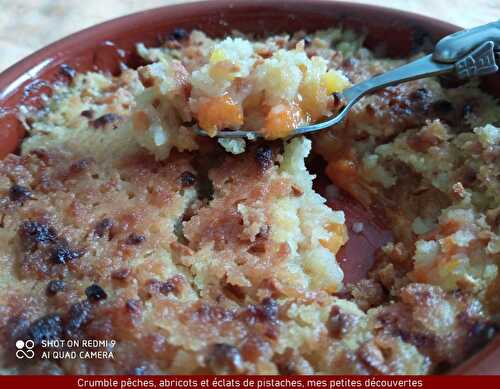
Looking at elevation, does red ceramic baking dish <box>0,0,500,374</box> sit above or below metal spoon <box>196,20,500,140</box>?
above

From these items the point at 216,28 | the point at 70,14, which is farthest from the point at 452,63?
the point at 70,14

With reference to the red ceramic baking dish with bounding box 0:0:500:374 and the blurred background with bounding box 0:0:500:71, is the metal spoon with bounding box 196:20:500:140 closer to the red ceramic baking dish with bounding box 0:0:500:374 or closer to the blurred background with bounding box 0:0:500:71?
the red ceramic baking dish with bounding box 0:0:500:374

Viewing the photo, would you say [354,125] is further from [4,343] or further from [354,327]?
[4,343]

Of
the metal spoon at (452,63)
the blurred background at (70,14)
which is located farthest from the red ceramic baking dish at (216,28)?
the blurred background at (70,14)

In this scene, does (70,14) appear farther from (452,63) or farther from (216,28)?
(452,63)

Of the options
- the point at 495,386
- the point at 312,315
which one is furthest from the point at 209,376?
the point at 495,386

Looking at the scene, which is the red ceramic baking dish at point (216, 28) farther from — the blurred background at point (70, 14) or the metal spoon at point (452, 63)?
the blurred background at point (70, 14)

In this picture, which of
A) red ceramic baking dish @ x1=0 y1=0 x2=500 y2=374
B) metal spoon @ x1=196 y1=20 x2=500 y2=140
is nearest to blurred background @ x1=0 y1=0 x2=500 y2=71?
red ceramic baking dish @ x1=0 y1=0 x2=500 y2=374
